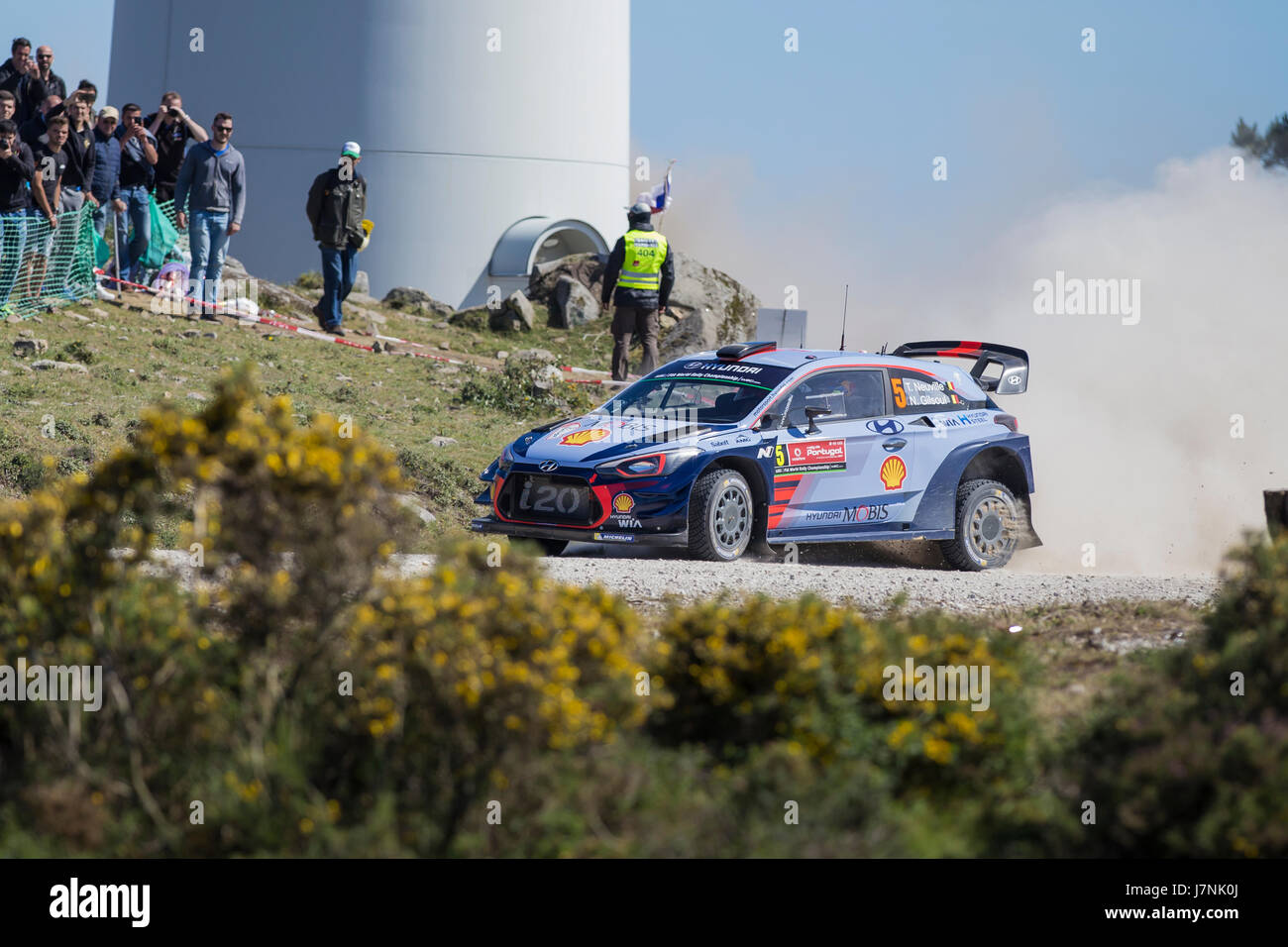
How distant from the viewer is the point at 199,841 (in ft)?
14.6

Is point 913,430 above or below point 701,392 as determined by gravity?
below

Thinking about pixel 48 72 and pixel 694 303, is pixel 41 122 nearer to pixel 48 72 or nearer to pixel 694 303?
pixel 48 72

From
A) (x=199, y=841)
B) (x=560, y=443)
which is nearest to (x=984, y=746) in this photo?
(x=199, y=841)

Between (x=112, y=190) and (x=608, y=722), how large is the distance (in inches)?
597

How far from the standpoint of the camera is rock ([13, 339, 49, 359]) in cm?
1523

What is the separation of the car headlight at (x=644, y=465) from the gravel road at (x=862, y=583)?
0.65 metres

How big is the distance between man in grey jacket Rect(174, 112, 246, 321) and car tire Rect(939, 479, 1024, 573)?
31.8ft

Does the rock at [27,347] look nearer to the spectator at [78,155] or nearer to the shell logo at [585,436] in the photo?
the spectator at [78,155]

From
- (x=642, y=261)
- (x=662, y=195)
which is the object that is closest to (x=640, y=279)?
(x=642, y=261)

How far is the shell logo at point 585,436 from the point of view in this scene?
10.8 meters

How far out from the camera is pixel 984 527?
39.8ft

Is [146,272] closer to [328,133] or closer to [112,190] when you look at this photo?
[112,190]

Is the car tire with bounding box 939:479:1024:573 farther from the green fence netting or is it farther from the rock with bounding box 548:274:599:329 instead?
the rock with bounding box 548:274:599:329

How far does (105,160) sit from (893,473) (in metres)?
11.0
